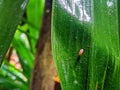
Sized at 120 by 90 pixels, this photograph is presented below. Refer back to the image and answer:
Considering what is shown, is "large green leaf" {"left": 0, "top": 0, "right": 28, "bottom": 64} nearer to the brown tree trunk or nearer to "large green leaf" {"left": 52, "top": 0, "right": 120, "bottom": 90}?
"large green leaf" {"left": 52, "top": 0, "right": 120, "bottom": 90}

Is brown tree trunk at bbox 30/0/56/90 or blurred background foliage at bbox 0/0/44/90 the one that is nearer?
brown tree trunk at bbox 30/0/56/90

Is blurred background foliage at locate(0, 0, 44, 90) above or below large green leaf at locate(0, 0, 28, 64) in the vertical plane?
below

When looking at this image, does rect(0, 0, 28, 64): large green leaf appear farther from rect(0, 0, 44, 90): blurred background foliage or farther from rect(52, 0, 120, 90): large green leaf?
rect(0, 0, 44, 90): blurred background foliage

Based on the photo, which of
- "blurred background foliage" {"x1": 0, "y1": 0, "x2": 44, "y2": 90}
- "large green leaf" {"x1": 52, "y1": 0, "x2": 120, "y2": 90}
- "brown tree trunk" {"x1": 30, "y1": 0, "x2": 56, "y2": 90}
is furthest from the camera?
"blurred background foliage" {"x1": 0, "y1": 0, "x2": 44, "y2": 90}

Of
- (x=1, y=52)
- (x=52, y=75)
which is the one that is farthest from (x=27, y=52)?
(x=1, y=52)

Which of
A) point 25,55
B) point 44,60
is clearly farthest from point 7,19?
point 25,55

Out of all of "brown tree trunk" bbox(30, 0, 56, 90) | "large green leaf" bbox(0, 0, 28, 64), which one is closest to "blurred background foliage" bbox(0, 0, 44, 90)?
"brown tree trunk" bbox(30, 0, 56, 90)

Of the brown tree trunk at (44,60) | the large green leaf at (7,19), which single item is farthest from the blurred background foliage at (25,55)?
the large green leaf at (7,19)

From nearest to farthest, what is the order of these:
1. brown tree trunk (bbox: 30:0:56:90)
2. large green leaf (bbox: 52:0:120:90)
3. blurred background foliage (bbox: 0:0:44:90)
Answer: large green leaf (bbox: 52:0:120:90)
brown tree trunk (bbox: 30:0:56:90)
blurred background foliage (bbox: 0:0:44:90)

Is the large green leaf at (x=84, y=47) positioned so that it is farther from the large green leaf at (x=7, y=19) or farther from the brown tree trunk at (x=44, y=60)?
the brown tree trunk at (x=44, y=60)
